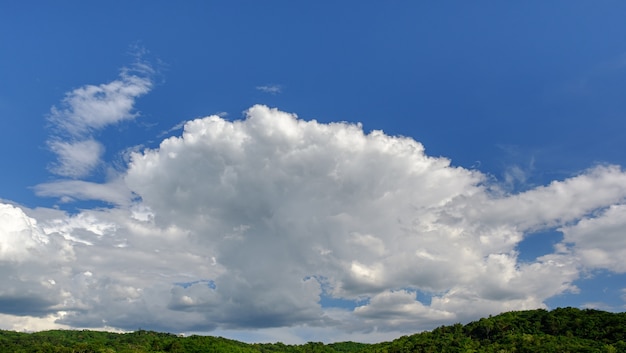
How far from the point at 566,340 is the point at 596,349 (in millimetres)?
21304

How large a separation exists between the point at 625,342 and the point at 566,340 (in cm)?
2285

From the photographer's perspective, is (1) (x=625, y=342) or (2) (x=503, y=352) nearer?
(1) (x=625, y=342)

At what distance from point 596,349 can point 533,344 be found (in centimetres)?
2559

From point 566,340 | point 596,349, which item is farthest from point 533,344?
point 596,349

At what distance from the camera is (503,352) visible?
198000 mm

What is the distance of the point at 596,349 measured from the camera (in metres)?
178

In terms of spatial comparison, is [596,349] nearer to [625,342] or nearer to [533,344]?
[625,342]

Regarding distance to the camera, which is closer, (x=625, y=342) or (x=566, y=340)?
(x=625, y=342)

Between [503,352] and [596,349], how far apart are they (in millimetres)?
32791

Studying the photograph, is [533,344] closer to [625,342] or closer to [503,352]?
[503,352]

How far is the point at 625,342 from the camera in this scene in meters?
180

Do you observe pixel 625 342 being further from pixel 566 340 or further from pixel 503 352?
pixel 503 352

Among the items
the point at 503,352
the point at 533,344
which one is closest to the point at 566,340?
the point at 533,344

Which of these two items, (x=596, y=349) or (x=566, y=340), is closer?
(x=596, y=349)
